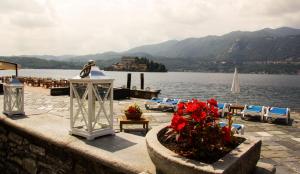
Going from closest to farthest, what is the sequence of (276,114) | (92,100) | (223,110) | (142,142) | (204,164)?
1. (204,164)
2. (92,100)
3. (142,142)
4. (276,114)
5. (223,110)

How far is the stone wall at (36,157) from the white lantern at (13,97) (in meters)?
0.58

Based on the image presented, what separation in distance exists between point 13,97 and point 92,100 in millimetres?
3525

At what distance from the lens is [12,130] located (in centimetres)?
615

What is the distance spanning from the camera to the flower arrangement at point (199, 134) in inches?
128

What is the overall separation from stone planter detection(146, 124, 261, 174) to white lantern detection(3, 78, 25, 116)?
4.75 metres

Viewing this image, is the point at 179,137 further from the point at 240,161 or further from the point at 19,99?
the point at 19,99

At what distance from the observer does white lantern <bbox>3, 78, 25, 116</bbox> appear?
704 centimetres

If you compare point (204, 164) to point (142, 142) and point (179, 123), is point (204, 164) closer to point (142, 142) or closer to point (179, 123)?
point (179, 123)

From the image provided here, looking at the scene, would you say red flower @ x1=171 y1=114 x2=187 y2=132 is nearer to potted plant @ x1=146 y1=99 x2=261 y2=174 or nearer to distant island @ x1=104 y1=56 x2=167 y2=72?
potted plant @ x1=146 y1=99 x2=261 y2=174

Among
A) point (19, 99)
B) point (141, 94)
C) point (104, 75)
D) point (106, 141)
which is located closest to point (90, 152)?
point (106, 141)

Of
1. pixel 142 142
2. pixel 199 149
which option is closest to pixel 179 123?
pixel 199 149

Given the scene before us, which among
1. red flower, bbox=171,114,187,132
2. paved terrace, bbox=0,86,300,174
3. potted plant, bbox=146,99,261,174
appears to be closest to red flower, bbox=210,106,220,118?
potted plant, bbox=146,99,261,174

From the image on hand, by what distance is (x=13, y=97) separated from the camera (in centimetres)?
716

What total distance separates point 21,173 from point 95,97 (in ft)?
8.72
